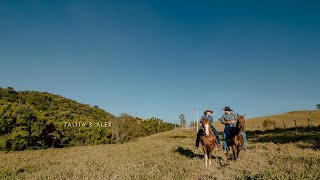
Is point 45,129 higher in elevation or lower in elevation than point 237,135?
higher

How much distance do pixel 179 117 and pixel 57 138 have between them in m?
125

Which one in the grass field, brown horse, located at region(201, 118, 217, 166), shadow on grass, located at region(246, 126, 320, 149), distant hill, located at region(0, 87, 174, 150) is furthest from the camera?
distant hill, located at region(0, 87, 174, 150)

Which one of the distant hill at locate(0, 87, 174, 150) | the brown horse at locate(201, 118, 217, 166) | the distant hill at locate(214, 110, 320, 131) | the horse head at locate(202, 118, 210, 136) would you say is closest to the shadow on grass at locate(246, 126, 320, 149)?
the brown horse at locate(201, 118, 217, 166)

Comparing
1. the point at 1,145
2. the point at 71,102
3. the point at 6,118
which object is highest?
the point at 71,102

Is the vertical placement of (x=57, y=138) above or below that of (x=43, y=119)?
below

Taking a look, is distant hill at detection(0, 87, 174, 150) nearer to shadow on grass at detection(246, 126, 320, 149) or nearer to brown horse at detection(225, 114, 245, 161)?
shadow on grass at detection(246, 126, 320, 149)

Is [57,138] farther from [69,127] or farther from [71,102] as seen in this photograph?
[71,102]

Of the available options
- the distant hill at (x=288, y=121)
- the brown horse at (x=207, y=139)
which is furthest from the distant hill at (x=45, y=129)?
the brown horse at (x=207, y=139)

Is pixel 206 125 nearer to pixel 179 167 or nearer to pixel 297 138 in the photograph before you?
pixel 179 167

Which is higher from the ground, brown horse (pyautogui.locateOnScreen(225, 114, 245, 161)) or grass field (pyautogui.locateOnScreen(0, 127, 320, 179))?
brown horse (pyautogui.locateOnScreen(225, 114, 245, 161))

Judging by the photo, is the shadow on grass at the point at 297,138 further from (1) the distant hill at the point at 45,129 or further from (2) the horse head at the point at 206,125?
(1) the distant hill at the point at 45,129

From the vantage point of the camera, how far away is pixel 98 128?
93.4 meters

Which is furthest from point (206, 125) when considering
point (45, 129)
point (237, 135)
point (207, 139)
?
point (45, 129)

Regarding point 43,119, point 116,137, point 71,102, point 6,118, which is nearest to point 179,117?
point 71,102
